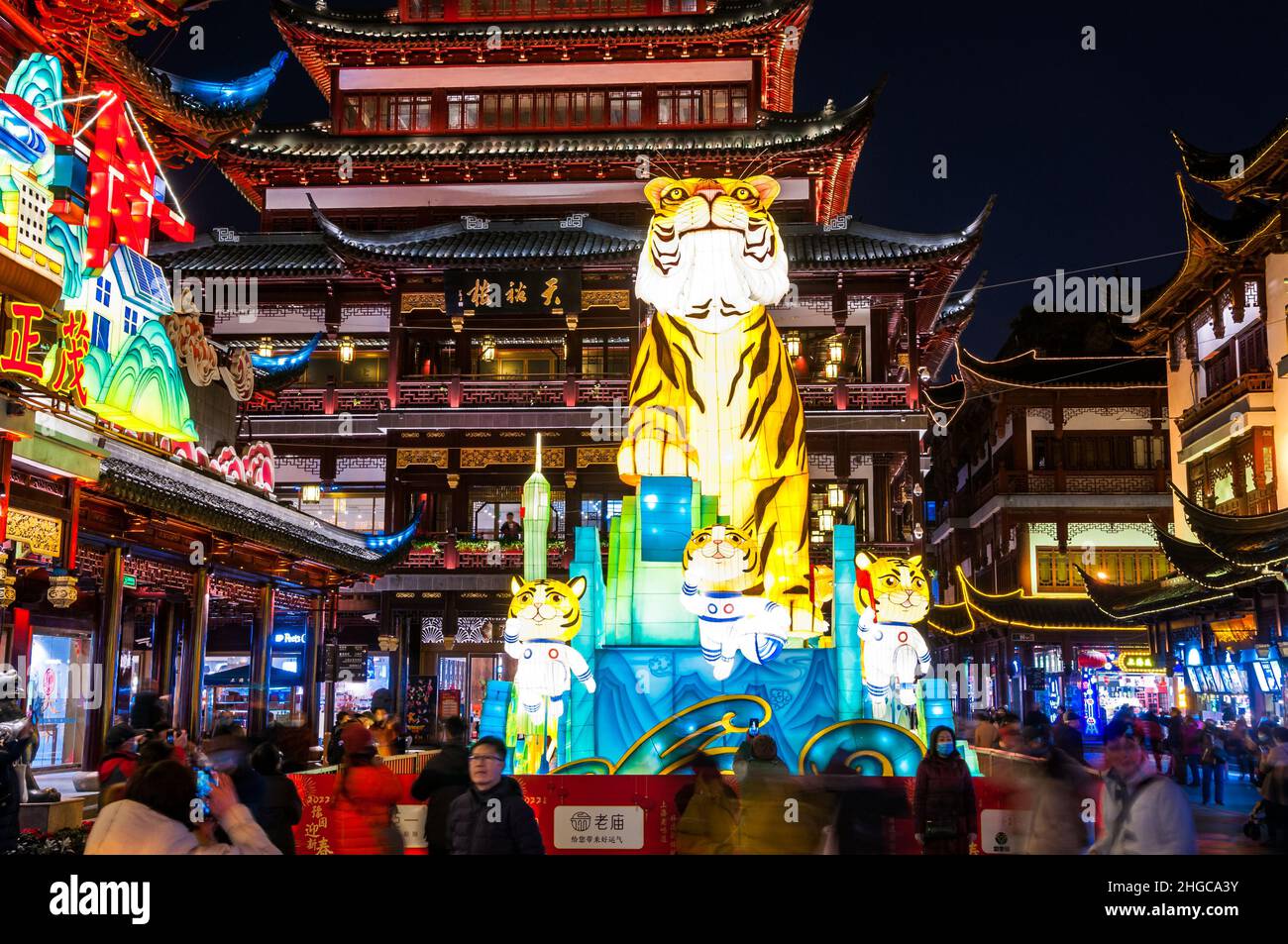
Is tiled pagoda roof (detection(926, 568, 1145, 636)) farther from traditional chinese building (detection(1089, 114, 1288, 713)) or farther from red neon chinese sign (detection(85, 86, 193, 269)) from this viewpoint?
red neon chinese sign (detection(85, 86, 193, 269))

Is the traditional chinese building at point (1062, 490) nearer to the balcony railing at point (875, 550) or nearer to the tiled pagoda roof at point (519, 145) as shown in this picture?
the balcony railing at point (875, 550)

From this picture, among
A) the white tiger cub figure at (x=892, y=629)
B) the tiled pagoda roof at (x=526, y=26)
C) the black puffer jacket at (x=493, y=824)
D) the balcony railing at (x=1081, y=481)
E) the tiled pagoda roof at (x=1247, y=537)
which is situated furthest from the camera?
the balcony railing at (x=1081, y=481)

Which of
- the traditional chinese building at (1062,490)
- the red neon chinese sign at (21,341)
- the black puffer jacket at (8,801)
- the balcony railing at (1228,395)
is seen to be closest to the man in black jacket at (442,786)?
the black puffer jacket at (8,801)

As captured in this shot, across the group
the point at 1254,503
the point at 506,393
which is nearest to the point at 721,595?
the point at 1254,503

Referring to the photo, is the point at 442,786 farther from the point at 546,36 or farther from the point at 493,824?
the point at 546,36

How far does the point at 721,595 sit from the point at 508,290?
17.7 m

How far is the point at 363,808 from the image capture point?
656cm

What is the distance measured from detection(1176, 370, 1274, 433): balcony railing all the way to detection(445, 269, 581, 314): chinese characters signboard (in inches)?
547

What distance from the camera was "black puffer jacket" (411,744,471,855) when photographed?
20.8 feet

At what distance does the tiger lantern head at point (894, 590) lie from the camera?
12180mm

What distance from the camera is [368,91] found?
3177cm

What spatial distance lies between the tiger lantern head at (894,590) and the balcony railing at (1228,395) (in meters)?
14.0
